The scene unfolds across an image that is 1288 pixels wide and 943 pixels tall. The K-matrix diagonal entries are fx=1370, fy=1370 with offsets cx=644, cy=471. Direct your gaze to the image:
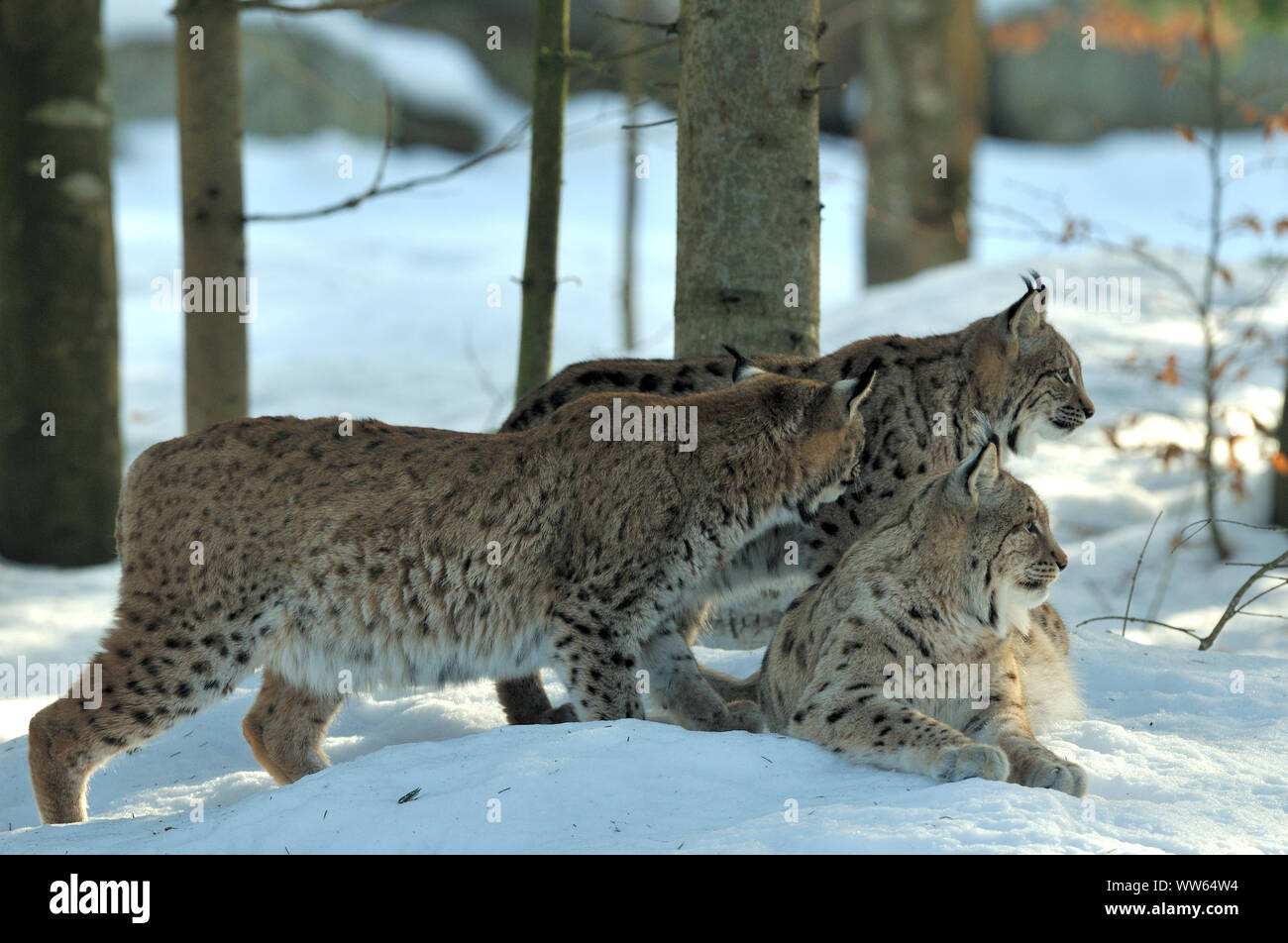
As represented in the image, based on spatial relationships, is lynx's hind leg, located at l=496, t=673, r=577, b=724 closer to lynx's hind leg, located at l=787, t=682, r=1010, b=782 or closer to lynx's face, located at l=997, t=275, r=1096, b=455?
lynx's hind leg, located at l=787, t=682, r=1010, b=782

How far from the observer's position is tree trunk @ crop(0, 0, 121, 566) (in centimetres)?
879

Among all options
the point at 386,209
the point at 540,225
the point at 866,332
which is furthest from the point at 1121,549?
the point at 386,209

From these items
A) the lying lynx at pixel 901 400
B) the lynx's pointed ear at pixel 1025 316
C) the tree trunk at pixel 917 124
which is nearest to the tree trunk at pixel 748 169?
the lying lynx at pixel 901 400

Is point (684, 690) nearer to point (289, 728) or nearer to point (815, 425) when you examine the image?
point (815, 425)

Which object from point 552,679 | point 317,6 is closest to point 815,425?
point 552,679

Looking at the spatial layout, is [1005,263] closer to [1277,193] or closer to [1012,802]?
[1012,802]

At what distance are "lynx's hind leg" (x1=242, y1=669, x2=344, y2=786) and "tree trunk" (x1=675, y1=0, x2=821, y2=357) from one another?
231 cm

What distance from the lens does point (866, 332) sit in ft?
39.8

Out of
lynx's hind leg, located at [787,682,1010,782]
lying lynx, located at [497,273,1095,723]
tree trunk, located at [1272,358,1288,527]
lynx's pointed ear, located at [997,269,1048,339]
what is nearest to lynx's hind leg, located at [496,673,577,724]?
lying lynx, located at [497,273,1095,723]

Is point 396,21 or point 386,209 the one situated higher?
point 396,21

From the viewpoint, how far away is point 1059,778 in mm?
3934

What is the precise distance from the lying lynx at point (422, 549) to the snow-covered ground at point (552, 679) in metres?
0.42
